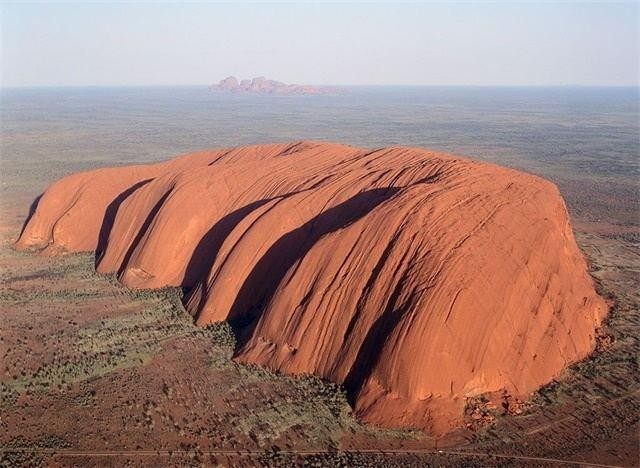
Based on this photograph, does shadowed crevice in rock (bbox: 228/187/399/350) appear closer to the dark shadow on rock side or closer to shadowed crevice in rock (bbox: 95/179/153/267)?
the dark shadow on rock side

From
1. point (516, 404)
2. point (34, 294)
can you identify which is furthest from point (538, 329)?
point (34, 294)

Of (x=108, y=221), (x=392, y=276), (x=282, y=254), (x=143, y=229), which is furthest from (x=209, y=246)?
(x=392, y=276)

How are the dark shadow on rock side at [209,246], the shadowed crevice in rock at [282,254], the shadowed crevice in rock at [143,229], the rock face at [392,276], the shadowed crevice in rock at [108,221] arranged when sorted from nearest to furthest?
1. the rock face at [392,276]
2. the shadowed crevice in rock at [282,254]
3. the dark shadow on rock side at [209,246]
4. the shadowed crevice in rock at [143,229]
5. the shadowed crevice in rock at [108,221]

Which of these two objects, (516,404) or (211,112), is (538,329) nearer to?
(516,404)

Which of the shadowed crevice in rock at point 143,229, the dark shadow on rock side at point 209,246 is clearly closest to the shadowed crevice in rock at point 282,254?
the dark shadow on rock side at point 209,246

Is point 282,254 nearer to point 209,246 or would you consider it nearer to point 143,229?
point 209,246

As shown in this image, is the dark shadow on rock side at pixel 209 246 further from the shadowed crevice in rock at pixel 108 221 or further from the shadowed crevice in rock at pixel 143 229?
the shadowed crevice in rock at pixel 108 221
